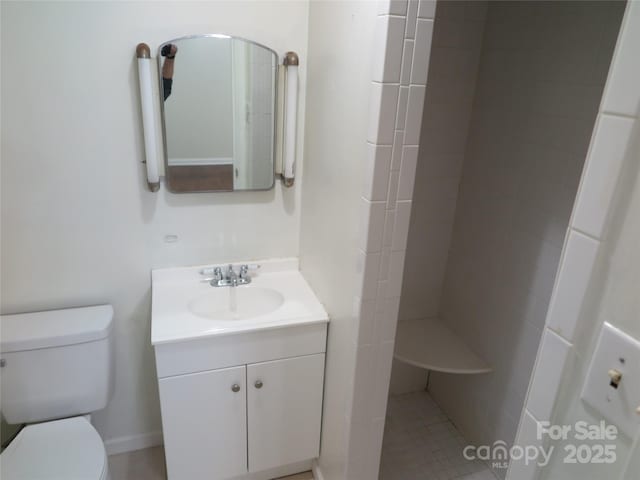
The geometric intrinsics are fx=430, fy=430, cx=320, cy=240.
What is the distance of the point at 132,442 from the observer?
6.59 feet

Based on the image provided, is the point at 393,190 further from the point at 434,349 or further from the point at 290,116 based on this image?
the point at 434,349

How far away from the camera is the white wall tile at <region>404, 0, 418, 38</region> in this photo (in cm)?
104

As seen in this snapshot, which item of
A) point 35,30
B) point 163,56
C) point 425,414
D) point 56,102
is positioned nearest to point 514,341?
point 425,414

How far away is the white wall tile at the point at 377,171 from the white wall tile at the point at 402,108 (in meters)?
0.07

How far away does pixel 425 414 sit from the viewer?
7.68 ft

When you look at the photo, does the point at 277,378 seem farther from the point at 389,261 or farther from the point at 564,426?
the point at 564,426

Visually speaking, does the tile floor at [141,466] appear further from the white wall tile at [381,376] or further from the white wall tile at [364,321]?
the white wall tile at [364,321]

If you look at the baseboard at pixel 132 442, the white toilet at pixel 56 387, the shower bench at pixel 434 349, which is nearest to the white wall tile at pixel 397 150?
the shower bench at pixel 434 349

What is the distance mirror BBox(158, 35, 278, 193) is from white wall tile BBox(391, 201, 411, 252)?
75 centimetres

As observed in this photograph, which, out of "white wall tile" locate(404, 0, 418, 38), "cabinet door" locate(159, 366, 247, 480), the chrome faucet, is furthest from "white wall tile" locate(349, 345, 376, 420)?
"white wall tile" locate(404, 0, 418, 38)

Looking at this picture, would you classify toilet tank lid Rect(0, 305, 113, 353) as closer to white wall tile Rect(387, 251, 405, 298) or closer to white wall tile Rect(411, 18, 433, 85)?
white wall tile Rect(387, 251, 405, 298)

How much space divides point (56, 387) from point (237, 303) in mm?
725

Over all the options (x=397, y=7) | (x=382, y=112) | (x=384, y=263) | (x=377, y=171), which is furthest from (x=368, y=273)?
(x=397, y=7)

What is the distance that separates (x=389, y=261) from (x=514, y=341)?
0.96 meters
